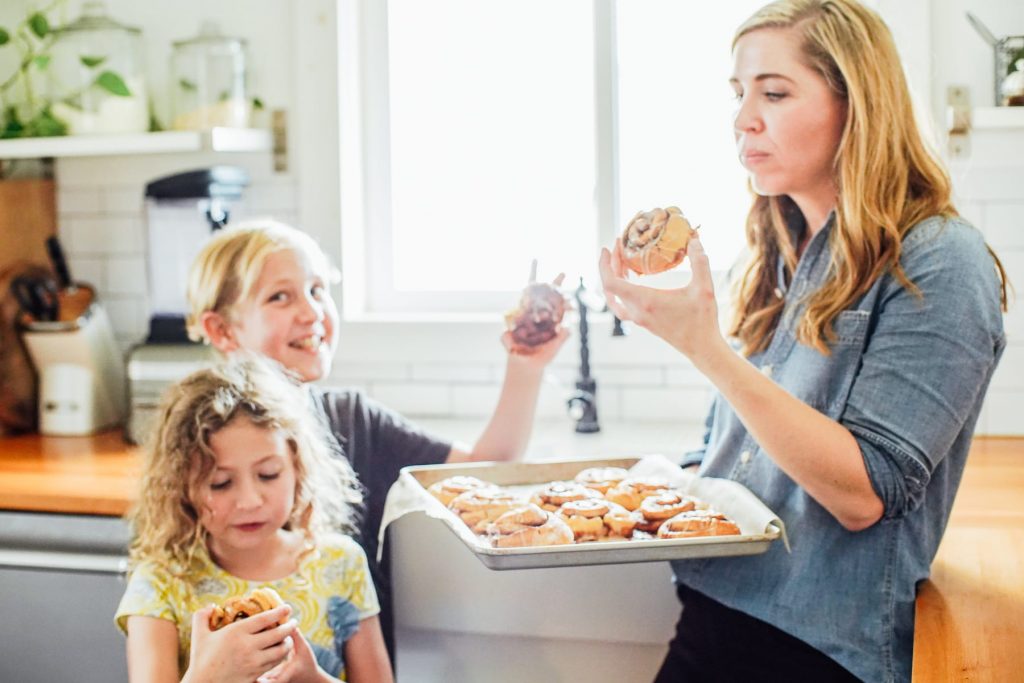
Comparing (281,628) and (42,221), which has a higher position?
(42,221)

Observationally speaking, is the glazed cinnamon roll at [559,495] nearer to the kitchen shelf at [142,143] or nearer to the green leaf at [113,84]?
the kitchen shelf at [142,143]

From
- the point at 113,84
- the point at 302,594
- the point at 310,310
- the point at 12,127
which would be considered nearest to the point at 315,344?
the point at 310,310

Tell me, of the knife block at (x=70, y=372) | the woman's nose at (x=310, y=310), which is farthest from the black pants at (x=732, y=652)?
the knife block at (x=70, y=372)

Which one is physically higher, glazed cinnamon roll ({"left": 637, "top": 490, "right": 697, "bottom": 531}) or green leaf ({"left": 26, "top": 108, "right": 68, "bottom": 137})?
green leaf ({"left": 26, "top": 108, "right": 68, "bottom": 137})

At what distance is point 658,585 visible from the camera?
212 cm

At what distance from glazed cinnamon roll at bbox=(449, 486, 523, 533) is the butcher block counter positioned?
0.57 metres

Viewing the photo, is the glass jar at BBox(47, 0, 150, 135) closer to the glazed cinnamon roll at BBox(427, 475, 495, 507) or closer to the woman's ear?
the woman's ear

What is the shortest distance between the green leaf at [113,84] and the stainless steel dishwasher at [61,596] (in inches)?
40.4

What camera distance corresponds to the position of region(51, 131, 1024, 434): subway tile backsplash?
251 cm

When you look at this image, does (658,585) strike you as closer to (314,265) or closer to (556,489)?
(556,489)

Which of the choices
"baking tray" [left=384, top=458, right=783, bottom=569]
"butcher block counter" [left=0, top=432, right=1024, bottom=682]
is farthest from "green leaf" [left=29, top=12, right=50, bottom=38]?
"baking tray" [left=384, top=458, right=783, bottom=569]

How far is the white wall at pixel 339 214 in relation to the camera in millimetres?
2484

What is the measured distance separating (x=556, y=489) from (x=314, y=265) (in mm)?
590

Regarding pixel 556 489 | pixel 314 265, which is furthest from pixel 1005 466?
pixel 314 265
